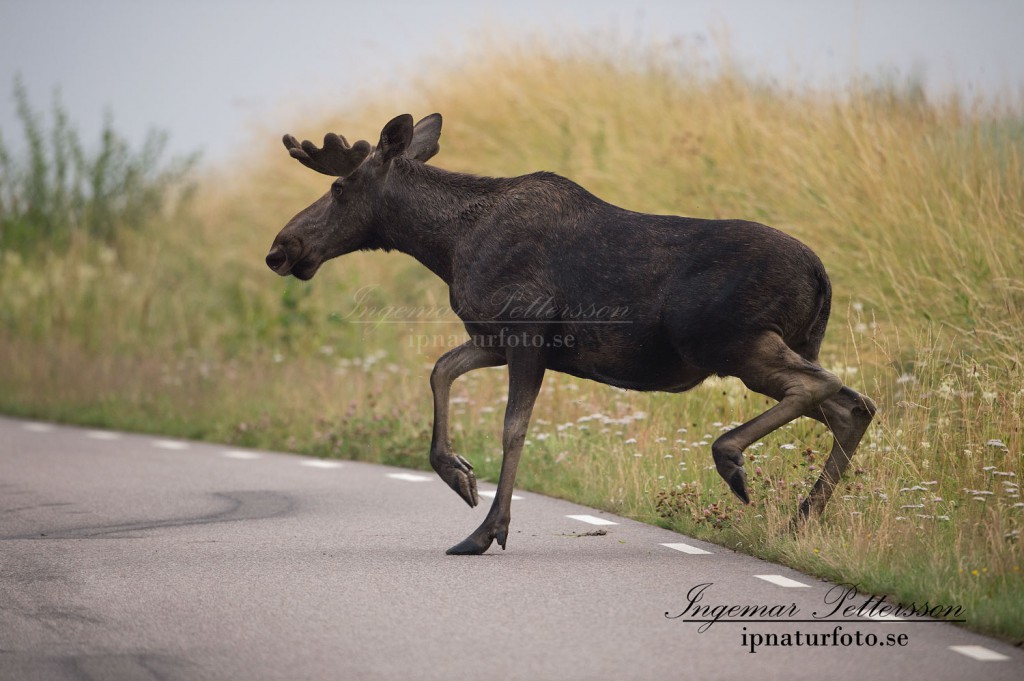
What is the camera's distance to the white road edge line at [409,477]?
Answer: 12352 mm

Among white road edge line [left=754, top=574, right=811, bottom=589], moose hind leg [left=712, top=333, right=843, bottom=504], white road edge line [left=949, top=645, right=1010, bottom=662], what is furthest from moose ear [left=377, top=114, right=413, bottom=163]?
white road edge line [left=949, top=645, right=1010, bottom=662]

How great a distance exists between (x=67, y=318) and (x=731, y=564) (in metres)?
15.8

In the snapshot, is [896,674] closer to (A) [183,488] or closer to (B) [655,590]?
(B) [655,590]

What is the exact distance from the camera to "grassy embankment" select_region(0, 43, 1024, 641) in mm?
8758

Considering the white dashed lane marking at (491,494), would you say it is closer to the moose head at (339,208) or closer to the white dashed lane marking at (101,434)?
the white dashed lane marking at (101,434)

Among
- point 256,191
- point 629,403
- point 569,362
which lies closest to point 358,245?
point 569,362

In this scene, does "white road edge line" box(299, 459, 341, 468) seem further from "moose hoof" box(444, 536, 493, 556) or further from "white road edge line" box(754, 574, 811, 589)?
"white road edge line" box(754, 574, 811, 589)

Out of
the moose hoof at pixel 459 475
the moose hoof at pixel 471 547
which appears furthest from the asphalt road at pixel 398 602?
the moose hoof at pixel 459 475

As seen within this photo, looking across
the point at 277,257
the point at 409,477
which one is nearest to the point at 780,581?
the point at 277,257

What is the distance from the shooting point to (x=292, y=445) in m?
14.8

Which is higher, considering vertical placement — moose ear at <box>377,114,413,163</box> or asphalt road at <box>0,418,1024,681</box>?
moose ear at <box>377,114,413,163</box>

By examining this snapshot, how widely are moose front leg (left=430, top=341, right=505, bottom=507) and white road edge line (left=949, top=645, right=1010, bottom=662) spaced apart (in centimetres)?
301

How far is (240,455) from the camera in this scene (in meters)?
14.3

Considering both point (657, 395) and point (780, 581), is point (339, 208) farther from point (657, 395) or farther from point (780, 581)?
point (657, 395)
